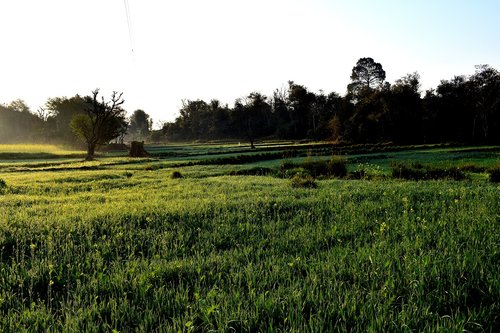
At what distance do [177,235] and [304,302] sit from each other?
149 inches

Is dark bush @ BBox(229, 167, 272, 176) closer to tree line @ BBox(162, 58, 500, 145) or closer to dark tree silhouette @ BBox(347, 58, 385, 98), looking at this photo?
tree line @ BBox(162, 58, 500, 145)

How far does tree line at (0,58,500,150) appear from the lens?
235 ft

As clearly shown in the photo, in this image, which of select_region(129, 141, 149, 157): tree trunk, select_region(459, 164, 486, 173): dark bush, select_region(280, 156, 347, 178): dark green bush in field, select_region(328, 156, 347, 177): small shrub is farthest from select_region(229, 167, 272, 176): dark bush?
select_region(129, 141, 149, 157): tree trunk

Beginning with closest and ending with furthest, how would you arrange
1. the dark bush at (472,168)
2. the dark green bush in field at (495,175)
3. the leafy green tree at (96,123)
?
the dark green bush in field at (495,175) < the dark bush at (472,168) < the leafy green tree at (96,123)

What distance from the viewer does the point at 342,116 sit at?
3369 inches

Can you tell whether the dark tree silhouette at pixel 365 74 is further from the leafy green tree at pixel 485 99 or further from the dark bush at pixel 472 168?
the dark bush at pixel 472 168

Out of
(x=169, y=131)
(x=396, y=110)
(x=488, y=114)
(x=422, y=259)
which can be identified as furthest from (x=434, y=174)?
(x=169, y=131)

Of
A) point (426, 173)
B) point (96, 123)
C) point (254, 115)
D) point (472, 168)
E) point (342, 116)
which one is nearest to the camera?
point (426, 173)

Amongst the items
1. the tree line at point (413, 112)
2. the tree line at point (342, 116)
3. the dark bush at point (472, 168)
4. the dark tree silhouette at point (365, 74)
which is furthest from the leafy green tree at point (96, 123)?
→ the dark tree silhouette at point (365, 74)

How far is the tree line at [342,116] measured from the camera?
71625mm

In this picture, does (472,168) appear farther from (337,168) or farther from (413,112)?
(413,112)

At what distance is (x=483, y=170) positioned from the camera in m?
24.0

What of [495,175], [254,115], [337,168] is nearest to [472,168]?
[495,175]

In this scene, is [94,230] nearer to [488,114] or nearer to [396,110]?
[396,110]
